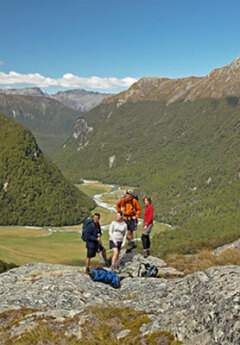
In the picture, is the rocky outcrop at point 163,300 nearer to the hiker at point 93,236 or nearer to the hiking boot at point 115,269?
the hiking boot at point 115,269

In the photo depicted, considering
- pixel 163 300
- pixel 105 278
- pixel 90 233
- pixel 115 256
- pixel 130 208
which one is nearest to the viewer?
pixel 163 300

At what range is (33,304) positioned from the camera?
1664cm

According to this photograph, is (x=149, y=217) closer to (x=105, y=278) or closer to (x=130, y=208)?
(x=130, y=208)

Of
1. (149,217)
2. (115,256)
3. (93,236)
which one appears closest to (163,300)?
(115,256)

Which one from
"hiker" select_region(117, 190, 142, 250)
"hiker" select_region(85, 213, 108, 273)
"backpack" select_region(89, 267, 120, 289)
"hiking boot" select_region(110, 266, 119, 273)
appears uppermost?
"hiker" select_region(117, 190, 142, 250)

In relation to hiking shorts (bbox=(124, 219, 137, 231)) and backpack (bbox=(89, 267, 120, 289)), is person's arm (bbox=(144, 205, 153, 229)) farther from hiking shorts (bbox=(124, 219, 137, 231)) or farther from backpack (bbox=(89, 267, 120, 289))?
backpack (bbox=(89, 267, 120, 289))

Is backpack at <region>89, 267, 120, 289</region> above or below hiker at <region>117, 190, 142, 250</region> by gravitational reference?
below

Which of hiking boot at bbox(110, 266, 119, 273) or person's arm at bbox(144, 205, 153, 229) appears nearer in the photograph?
hiking boot at bbox(110, 266, 119, 273)

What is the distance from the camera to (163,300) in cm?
1477

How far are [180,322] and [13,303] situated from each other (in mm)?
10586

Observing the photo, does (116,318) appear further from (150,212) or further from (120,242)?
(150,212)

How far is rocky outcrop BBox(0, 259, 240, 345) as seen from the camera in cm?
976

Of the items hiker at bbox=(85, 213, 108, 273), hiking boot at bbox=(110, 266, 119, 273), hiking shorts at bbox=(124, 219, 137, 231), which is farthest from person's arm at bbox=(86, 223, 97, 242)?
hiking shorts at bbox=(124, 219, 137, 231)

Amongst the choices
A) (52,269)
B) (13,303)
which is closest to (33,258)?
(52,269)
